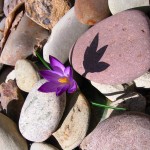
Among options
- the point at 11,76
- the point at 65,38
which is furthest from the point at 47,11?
the point at 11,76

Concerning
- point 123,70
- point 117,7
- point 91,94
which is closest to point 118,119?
point 123,70

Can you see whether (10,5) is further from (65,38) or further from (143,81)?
(143,81)

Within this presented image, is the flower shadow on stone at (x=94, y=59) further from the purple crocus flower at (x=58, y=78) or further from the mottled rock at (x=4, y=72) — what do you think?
the mottled rock at (x=4, y=72)

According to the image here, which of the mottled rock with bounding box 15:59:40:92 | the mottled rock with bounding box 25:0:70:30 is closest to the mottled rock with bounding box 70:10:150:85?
the mottled rock with bounding box 15:59:40:92

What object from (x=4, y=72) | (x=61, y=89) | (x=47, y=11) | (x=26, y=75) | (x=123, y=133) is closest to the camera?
(x=123, y=133)

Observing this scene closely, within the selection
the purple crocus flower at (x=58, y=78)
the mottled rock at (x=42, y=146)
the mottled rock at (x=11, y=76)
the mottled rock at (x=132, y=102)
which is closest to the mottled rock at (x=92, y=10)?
the purple crocus flower at (x=58, y=78)
